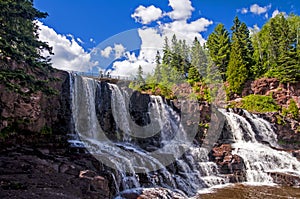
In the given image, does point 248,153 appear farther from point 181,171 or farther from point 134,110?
point 134,110

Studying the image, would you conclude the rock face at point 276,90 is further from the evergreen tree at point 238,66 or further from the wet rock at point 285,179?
the wet rock at point 285,179

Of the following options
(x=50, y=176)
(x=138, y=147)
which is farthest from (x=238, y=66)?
(x=50, y=176)

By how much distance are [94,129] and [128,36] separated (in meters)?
8.05

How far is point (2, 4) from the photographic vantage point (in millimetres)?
10141

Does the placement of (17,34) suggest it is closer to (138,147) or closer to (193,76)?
(138,147)

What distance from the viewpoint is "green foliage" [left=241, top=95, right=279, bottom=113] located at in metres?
34.8

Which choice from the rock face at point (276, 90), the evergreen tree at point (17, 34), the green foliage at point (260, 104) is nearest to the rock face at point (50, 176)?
the evergreen tree at point (17, 34)

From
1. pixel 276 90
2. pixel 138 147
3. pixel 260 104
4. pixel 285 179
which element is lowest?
pixel 285 179

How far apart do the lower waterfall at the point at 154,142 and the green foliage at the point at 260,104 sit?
6267 mm

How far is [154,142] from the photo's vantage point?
2256 cm

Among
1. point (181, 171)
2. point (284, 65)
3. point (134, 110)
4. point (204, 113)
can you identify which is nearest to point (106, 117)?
point (134, 110)

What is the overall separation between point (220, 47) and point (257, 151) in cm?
3283

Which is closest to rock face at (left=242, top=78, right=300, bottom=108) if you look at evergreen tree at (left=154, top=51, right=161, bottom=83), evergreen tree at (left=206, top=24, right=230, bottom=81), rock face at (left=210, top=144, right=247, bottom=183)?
evergreen tree at (left=206, top=24, right=230, bottom=81)

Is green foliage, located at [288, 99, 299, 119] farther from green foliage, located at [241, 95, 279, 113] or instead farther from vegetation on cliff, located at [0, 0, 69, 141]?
vegetation on cliff, located at [0, 0, 69, 141]
